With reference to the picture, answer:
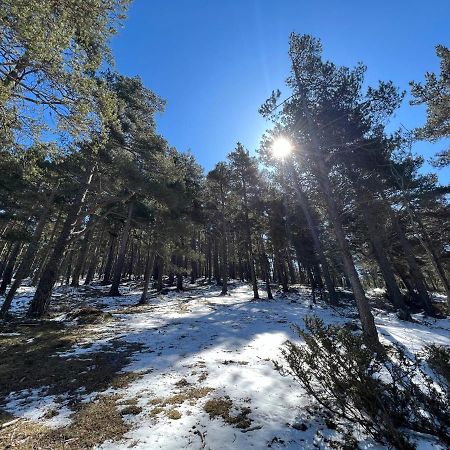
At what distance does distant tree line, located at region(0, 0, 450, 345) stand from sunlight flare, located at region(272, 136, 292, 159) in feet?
0.75

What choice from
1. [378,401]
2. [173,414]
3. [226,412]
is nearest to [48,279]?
[173,414]

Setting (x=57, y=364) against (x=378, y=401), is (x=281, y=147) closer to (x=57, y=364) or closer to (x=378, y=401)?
(x=378, y=401)

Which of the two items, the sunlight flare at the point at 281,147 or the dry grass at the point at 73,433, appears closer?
the dry grass at the point at 73,433

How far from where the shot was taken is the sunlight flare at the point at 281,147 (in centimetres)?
1186

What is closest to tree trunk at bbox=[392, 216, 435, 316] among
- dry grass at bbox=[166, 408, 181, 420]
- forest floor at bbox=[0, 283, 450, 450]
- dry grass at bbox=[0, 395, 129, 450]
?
forest floor at bbox=[0, 283, 450, 450]

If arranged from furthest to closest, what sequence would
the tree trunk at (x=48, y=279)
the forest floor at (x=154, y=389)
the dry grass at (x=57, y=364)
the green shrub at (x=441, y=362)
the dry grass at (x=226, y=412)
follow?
the tree trunk at (x=48, y=279) → the dry grass at (x=57, y=364) → the dry grass at (x=226, y=412) → the forest floor at (x=154, y=389) → the green shrub at (x=441, y=362)

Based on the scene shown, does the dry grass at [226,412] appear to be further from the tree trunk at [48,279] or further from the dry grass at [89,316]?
the tree trunk at [48,279]

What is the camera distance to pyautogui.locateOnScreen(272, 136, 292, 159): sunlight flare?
467 inches

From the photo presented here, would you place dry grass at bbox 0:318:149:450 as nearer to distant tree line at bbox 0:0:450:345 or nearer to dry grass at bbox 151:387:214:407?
dry grass at bbox 151:387:214:407

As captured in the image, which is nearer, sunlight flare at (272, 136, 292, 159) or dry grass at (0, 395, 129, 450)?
dry grass at (0, 395, 129, 450)

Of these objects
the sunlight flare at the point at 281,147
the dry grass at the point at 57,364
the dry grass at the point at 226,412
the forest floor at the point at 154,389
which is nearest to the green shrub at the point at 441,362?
the forest floor at the point at 154,389

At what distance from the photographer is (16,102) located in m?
5.97

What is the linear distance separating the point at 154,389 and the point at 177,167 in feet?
46.8

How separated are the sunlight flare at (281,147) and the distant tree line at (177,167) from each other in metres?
0.23
